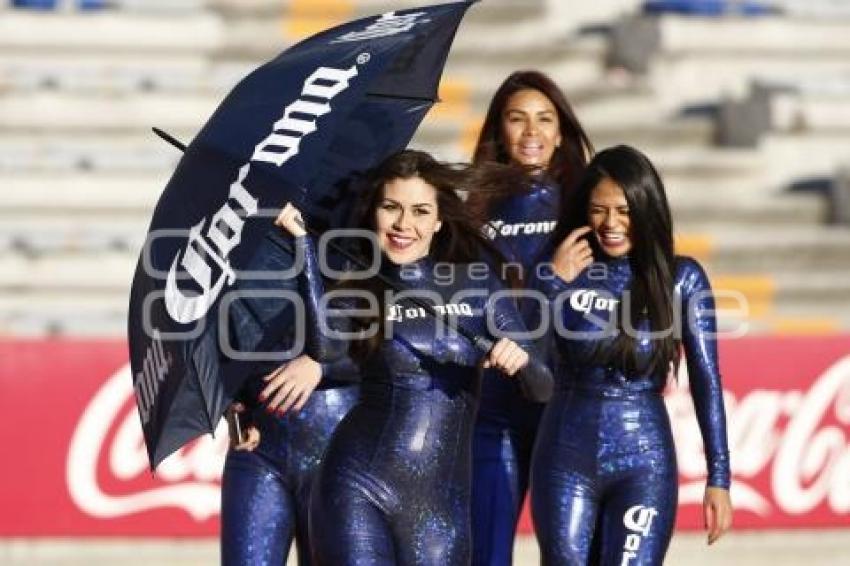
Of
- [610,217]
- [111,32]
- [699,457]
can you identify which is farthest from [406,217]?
[111,32]

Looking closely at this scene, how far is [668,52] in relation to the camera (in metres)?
16.0

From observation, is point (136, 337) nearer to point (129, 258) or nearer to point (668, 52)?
point (129, 258)

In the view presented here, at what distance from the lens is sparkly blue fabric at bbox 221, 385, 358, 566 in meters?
6.81

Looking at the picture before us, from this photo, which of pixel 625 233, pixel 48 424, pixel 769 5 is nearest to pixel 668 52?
pixel 769 5

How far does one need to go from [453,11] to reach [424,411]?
45.4 inches

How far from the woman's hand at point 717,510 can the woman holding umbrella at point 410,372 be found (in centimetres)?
74

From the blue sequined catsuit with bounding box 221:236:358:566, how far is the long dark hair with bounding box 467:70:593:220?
3.59 feet

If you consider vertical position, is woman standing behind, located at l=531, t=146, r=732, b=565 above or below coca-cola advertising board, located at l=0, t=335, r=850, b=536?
above

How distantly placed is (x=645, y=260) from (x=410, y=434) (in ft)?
3.41

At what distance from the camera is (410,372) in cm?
640

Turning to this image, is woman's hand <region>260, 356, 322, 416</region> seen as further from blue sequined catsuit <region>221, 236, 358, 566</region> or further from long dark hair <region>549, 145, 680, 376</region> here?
long dark hair <region>549, 145, 680, 376</region>

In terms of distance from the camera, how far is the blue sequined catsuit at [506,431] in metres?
7.47

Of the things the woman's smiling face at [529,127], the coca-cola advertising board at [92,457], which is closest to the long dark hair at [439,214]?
the woman's smiling face at [529,127]

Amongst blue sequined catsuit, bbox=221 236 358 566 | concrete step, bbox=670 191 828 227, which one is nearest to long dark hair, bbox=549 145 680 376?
blue sequined catsuit, bbox=221 236 358 566
